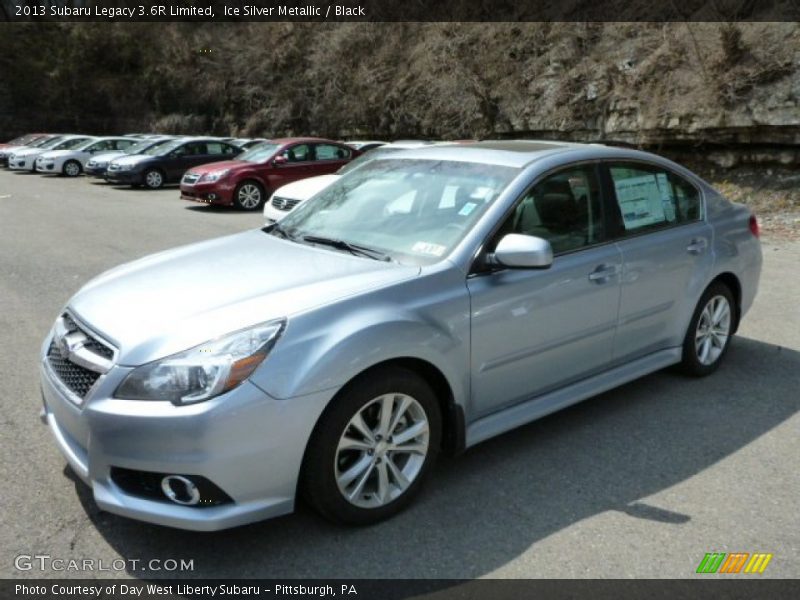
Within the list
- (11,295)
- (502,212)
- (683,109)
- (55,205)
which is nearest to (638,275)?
(502,212)

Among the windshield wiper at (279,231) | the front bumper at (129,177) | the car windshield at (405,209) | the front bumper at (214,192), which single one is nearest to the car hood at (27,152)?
the front bumper at (129,177)

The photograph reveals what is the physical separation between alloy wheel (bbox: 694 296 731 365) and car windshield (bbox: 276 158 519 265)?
1967 millimetres

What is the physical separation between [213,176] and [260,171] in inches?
39.7

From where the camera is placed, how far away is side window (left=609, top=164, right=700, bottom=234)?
4352mm

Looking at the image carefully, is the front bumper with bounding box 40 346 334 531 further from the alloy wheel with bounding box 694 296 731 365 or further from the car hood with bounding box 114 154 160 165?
the car hood with bounding box 114 154 160 165

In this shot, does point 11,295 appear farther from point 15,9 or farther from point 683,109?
point 15,9

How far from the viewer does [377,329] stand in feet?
10.0

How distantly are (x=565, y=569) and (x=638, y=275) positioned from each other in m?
1.98

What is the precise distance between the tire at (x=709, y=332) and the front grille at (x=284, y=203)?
678cm

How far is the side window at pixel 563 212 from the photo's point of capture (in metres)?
3.78

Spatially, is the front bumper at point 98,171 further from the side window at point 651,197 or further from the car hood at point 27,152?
the side window at point 651,197

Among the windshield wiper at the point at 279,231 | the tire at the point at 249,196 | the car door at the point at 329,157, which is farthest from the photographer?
the car door at the point at 329,157

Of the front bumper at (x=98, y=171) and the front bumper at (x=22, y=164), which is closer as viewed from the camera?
the front bumper at (x=98, y=171)

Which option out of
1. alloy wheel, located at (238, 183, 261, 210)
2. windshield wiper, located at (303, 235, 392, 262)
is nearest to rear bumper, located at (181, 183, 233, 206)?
alloy wheel, located at (238, 183, 261, 210)
